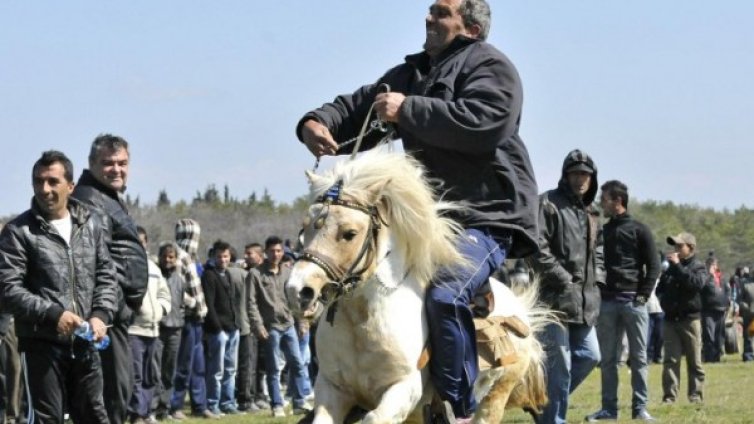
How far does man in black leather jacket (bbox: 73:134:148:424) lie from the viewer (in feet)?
31.6

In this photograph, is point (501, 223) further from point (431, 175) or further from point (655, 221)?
point (655, 221)

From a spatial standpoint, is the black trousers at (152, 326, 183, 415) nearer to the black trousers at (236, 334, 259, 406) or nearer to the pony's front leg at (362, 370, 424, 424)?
the black trousers at (236, 334, 259, 406)

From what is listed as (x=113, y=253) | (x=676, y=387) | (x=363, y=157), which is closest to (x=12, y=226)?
(x=113, y=253)

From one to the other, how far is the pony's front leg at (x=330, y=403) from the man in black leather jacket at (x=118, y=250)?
8.33ft

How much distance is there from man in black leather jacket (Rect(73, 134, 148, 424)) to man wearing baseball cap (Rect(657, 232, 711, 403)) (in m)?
9.96

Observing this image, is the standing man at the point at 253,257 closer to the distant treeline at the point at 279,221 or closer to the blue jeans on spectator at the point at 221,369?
the blue jeans on spectator at the point at 221,369

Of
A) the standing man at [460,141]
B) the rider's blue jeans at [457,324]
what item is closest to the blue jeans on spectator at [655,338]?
the standing man at [460,141]

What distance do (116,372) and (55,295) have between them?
1.39 m

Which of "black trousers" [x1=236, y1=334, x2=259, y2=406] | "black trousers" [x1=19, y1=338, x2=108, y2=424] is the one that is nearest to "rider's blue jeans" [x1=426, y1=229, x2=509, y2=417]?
"black trousers" [x1=19, y1=338, x2=108, y2=424]

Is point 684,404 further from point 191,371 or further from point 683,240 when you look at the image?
point 191,371

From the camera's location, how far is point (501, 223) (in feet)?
26.6

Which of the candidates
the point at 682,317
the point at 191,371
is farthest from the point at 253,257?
the point at 682,317

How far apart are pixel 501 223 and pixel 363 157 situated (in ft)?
3.28

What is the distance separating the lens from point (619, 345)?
50.2ft
